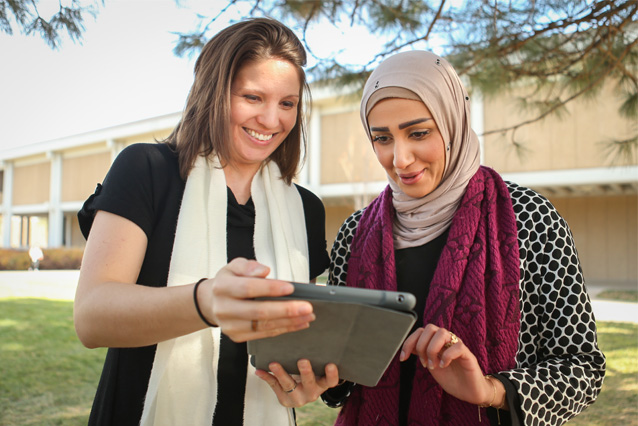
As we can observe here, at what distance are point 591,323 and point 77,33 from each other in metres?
2.80

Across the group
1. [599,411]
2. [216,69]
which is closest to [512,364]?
[216,69]

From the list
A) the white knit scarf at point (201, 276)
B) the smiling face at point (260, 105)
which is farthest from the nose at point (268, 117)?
the white knit scarf at point (201, 276)

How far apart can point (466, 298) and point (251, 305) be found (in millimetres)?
837

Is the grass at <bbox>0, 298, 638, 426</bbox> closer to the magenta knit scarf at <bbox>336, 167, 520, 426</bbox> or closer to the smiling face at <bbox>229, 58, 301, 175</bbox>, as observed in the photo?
the magenta knit scarf at <bbox>336, 167, 520, 426</bbox>

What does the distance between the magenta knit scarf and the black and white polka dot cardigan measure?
0.06 metres

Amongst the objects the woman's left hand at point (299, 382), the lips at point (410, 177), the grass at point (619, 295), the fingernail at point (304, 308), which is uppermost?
the lips at point (410, 177)

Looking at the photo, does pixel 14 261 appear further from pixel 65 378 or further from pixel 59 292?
pixel 65 378

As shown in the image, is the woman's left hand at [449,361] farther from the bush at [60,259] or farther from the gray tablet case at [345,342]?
the bush at [60,259]

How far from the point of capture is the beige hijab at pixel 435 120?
169cm

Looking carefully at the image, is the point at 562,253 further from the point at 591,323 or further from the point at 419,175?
the point at 419,175

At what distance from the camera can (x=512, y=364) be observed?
1.55 metres

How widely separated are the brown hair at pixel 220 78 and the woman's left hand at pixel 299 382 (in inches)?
28.9

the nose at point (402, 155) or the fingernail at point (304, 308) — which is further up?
the nose at point (402, 155)

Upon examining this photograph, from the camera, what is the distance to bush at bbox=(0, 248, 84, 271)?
17.9 meters
